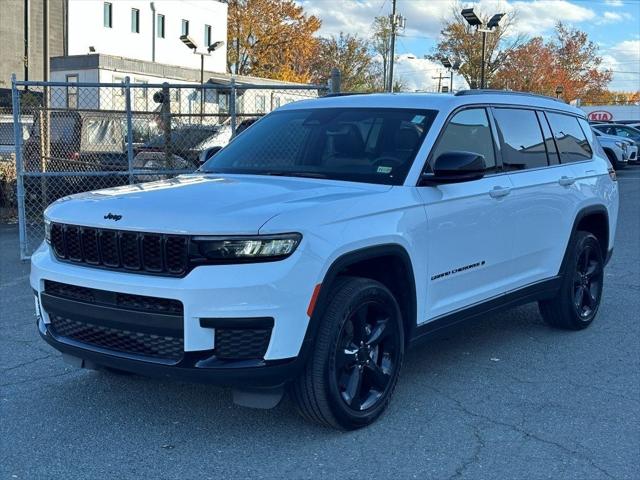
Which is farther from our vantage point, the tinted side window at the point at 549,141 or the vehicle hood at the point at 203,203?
the tinted side window at the point at 549,141

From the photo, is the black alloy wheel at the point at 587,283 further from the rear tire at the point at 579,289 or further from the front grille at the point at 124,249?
the front grille at the point at 124,249

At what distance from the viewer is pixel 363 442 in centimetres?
411

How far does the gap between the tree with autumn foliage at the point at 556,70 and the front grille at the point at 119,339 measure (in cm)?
4863

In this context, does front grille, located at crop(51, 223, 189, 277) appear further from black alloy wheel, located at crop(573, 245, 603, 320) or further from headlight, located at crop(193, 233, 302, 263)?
black alloy wheel, located at crop(573, 245, 603, 320)

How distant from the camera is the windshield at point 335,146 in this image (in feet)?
15.6

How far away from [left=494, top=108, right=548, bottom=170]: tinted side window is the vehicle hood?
4.85ft

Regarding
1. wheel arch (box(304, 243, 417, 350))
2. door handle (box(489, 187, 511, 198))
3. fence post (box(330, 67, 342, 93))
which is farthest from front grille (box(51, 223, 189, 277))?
fence post (box(330, 67, 342, 93))

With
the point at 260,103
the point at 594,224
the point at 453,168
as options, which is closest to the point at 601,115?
the point at 260,103

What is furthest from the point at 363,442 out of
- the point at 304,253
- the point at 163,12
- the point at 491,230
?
the point at 163,12

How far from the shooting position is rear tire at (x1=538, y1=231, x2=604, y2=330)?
623 cm

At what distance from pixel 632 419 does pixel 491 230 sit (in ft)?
4.75

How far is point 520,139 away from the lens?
573cm

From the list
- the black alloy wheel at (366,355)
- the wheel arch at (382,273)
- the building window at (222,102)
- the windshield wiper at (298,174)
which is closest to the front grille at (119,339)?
the wheel arch at (382,273)

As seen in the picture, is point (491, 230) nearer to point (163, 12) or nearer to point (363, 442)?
point (363, 442)
